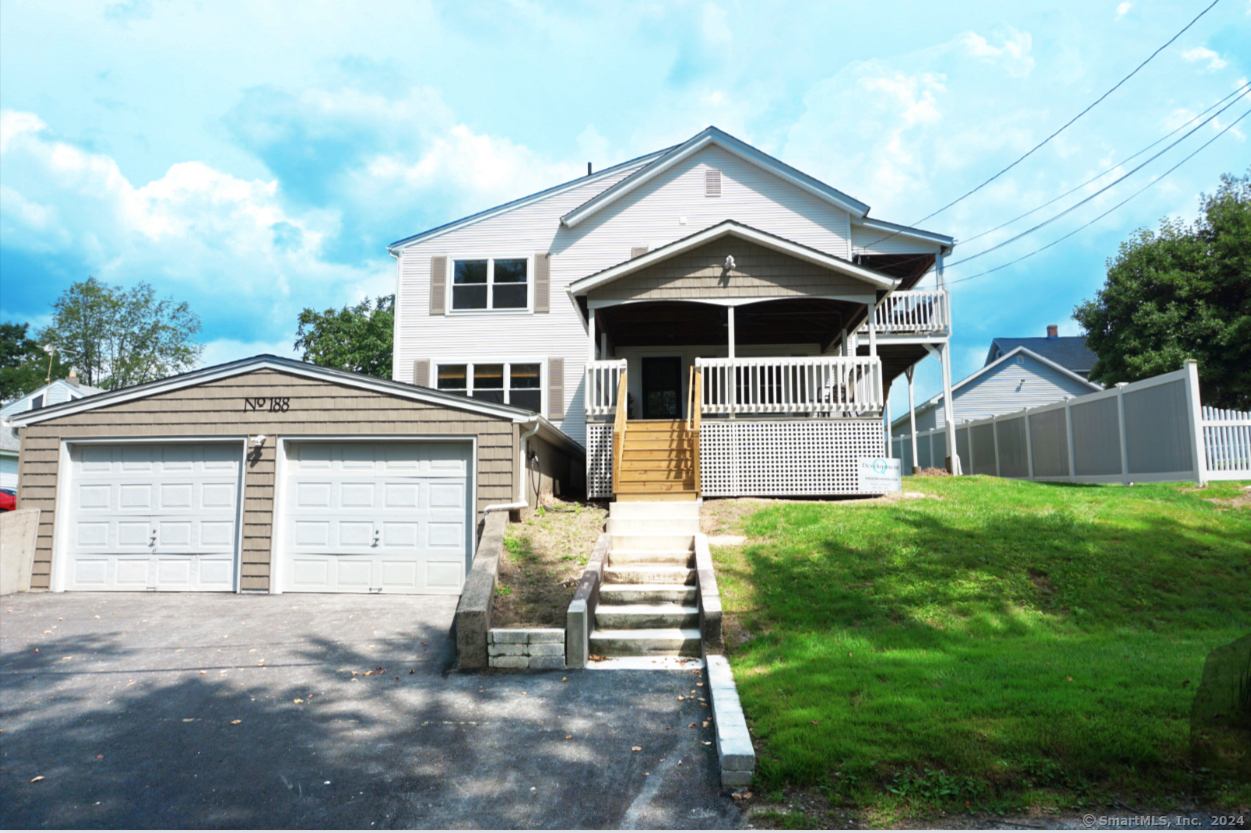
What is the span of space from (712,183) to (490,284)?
5778 mm

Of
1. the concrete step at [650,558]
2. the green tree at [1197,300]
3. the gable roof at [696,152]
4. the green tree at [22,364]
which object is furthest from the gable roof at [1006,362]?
the green tree at [22,364]

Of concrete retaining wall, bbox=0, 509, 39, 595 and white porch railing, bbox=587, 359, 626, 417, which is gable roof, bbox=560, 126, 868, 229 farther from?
concrete retaining wall, bbox=0, 509, 39, 595

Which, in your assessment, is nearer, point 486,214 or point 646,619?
point 646,619

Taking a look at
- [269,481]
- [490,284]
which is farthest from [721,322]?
[269,481]

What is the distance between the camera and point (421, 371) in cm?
1712

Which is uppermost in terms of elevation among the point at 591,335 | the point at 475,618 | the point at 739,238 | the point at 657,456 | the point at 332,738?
the point at 739,238

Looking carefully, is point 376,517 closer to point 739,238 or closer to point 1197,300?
point 739,238

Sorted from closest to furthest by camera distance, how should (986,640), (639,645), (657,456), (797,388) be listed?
1. (986,640)
2. (639,645)
3. (657,456)
4. (797,388)

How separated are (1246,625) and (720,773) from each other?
219 inches

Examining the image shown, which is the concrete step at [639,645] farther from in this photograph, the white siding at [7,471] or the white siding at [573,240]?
the white siding at [7,471]

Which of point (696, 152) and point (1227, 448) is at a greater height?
point (696, 152)

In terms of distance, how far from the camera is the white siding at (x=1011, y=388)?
30.0 m

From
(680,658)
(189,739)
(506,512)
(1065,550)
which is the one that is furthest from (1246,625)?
(189,739)

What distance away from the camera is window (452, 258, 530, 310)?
17328mm
